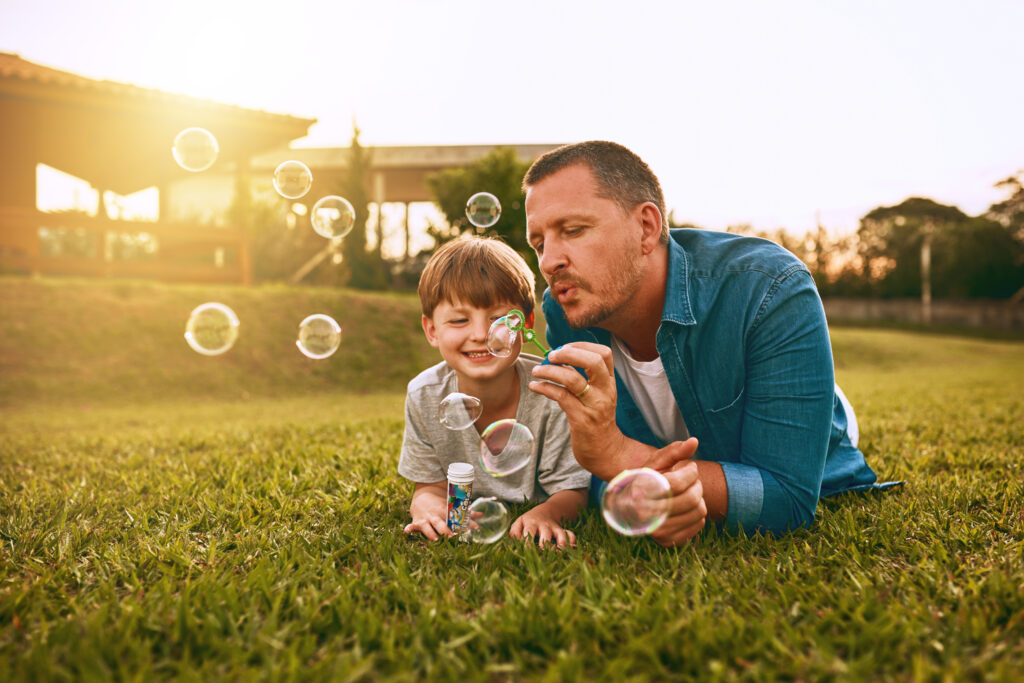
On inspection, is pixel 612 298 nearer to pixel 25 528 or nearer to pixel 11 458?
pixel 25 528

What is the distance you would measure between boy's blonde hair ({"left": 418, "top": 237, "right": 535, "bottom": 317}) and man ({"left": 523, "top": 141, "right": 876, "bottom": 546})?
0.22 m

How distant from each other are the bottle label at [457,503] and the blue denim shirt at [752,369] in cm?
49

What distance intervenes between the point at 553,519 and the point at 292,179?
2633 mm

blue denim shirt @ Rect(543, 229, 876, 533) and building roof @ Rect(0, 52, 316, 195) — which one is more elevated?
building roof @ Rect(0, 52, 316, 195)

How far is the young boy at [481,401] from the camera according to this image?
2289mm

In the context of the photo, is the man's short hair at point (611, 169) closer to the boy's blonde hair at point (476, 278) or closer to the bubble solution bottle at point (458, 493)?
the boy's blonde hair at point (476, 278)

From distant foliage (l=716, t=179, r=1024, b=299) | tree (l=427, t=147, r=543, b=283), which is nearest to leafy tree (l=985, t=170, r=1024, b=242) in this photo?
distant foliage (l=716, t=179, r=1024, b=299)

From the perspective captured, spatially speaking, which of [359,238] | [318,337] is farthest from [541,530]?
[359,238]

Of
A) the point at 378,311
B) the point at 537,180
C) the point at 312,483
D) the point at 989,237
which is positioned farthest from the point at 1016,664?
the point at 989,237

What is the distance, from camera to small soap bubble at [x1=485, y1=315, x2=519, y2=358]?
2130 millimetres

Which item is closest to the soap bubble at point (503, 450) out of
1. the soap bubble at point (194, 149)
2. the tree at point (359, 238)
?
the soap bubble at point (194, 149)

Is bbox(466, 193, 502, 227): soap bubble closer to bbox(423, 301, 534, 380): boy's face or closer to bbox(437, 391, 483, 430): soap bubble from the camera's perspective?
bbox(423, 301, 534, 380): boy's face

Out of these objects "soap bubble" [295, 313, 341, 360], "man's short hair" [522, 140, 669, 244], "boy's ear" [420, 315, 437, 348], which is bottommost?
"soap bubble" [295, 313, 341, 360]

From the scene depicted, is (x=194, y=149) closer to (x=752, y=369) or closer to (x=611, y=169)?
(x=611, y=169)
